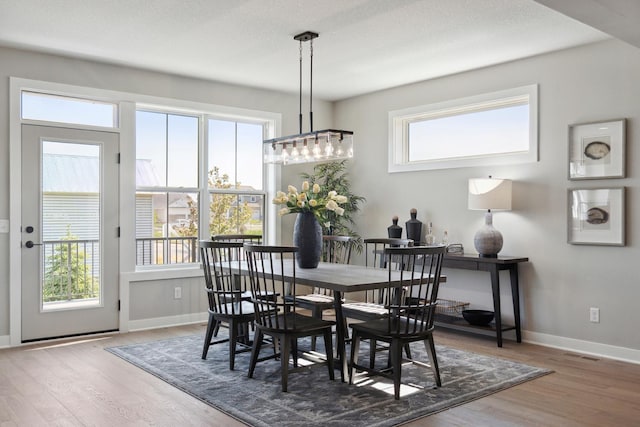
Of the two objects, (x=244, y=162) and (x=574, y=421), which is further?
(x=244, y=162)

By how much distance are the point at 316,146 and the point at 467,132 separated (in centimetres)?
212

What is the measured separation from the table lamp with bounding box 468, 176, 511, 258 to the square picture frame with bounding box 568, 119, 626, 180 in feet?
1.82

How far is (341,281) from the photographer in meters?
3.53

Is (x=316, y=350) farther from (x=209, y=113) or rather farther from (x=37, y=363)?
(x=209, y=113)

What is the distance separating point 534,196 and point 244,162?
3158mm

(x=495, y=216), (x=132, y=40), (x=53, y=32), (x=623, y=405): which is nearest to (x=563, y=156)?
(x=495, y=216)

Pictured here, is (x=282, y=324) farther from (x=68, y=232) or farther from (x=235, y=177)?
(x=235, y=177)

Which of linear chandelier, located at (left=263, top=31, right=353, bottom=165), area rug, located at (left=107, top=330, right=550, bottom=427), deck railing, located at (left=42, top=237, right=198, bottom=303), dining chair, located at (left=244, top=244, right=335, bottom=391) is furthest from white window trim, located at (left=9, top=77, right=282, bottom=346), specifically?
dining chair, located at (left=244, top=244, right=335, bottom=391)

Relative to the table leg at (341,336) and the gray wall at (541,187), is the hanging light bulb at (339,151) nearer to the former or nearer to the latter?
the table leg at (341,336)

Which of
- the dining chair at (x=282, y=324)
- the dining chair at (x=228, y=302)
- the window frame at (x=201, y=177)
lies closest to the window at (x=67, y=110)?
the window frame at (x=201, y=177)

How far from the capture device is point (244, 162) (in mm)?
6316

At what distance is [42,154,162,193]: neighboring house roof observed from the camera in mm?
4934

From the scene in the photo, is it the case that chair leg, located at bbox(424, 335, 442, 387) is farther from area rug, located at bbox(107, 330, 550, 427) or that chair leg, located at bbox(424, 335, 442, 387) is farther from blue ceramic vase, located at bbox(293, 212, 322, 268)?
blue ceramic vase, located at bbox(293, 212, 322, 268)

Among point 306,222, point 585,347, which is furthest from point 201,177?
point 585,347
